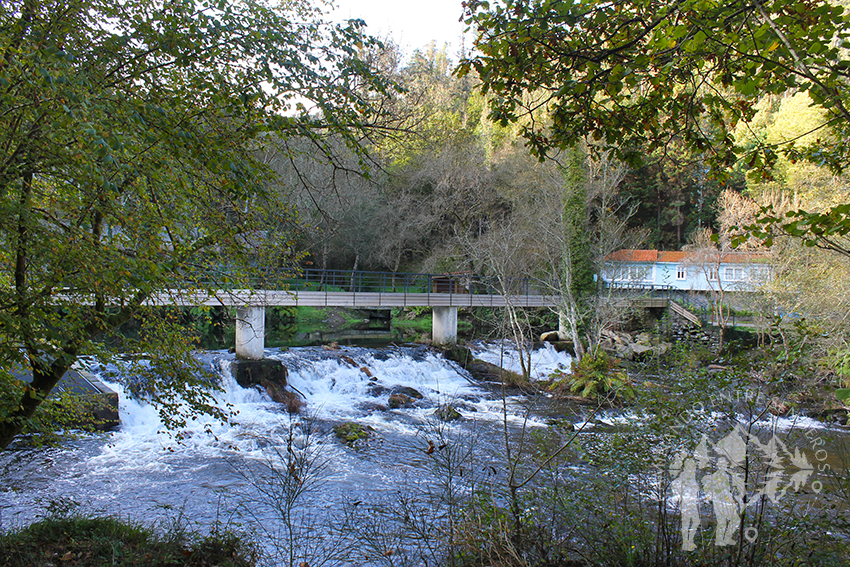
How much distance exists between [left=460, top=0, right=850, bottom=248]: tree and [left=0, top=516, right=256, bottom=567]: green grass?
172 inches

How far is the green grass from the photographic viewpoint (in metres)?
4.11

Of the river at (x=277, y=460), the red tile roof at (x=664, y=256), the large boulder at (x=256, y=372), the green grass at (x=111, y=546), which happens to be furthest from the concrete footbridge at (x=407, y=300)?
the green grass at (x=111, y=546)

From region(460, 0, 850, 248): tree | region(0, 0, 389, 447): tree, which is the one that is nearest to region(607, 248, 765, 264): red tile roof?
region(460, 0, 850, 248): tree

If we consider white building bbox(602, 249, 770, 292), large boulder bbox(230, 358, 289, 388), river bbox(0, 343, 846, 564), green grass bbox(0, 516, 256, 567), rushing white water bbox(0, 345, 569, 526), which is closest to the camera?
green grass bbox(0, 516, 256, 567)

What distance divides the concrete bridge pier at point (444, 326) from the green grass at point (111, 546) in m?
14.4

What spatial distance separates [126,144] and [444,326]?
1692 centimetres

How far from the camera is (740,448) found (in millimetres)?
3988

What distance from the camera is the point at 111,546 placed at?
4.46 meters

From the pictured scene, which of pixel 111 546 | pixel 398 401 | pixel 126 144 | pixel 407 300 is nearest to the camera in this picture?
pixel 126 144

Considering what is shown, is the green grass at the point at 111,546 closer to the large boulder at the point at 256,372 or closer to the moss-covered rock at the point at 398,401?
the moss-covered rock at the point at 398,401

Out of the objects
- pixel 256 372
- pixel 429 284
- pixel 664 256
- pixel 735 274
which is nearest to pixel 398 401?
pixel 256 372

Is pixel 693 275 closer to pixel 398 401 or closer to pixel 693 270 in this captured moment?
pixel 693 270

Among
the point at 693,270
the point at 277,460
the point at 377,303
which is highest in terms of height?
the point at 693,270

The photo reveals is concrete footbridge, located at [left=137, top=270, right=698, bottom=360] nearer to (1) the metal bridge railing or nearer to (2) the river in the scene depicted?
(1) the metal bridge railing
